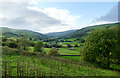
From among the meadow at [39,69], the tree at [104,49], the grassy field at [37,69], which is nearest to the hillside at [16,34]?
the meadow at [39,69]

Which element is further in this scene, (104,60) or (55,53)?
(55,53)

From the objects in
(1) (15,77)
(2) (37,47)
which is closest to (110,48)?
(1) (15,77)

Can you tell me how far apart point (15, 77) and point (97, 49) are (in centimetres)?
1146

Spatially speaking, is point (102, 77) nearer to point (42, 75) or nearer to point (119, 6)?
point (42, 75)

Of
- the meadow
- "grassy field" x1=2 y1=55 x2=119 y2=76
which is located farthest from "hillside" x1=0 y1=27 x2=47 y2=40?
"grassy field" x1=2 y1=55 x2=119 y2=76

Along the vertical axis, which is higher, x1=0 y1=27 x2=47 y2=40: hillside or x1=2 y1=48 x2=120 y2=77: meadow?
x1=0 y1=27 x2=47 y2=40: hillside

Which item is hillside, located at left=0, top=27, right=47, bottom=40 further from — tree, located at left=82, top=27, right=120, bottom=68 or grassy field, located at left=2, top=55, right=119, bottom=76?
tree, located at left=82, top=27, right=120, bottom=68

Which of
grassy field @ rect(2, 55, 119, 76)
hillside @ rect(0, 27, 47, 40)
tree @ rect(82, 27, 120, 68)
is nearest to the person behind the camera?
grassy field @ rect(2, 55, 119, 76)

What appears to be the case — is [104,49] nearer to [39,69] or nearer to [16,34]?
[39,69]

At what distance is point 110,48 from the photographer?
1202 cm

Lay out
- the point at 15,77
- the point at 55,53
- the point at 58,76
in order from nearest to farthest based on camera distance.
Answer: the point at 15,77 < the point at 58,76 < the point at 55,53

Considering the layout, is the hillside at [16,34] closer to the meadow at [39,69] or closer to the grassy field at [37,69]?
the meadow at [39,69]

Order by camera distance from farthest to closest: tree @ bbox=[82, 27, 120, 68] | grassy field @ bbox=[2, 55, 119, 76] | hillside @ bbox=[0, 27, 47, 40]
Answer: hillside @ bbox=[0, 27, 47, 40] → tree @ bbox=[82, 27, 120, 68] → grassy field @ bbox=[2, 55, 119, 76]

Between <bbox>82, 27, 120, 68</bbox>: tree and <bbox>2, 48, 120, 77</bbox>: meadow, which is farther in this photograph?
<bbox>82, 27, 120, 68</bbox>: tree
